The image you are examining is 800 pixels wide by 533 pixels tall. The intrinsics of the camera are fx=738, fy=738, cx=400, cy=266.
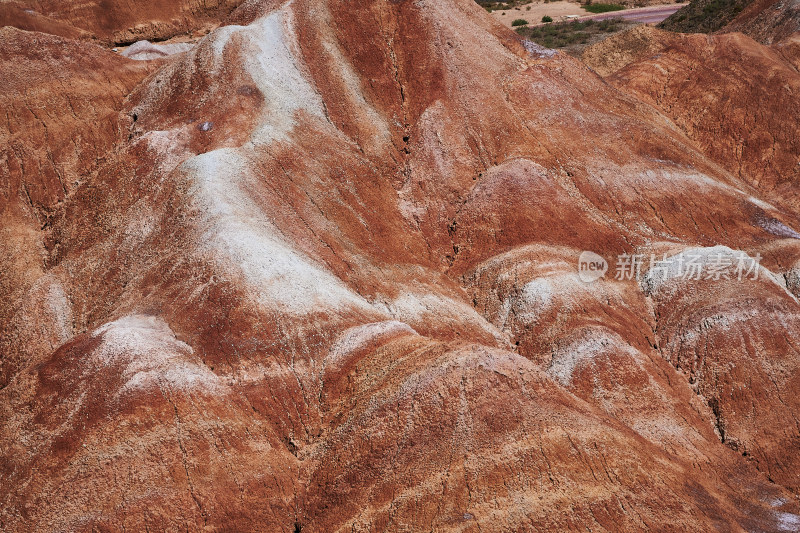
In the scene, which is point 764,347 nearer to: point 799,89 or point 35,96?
point 799,89

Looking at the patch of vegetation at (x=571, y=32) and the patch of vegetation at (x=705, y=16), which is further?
the patch of vegetation at (x=571, y=32)

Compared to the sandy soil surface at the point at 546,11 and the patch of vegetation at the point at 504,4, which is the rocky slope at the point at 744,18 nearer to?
the sandy soil surface at the point at 546,11

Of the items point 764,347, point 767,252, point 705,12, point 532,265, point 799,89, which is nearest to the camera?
point 764,347

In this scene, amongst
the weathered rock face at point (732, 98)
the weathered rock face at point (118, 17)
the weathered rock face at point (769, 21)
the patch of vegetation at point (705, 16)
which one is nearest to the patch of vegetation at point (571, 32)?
the patch of vegetation at point (705, 16)

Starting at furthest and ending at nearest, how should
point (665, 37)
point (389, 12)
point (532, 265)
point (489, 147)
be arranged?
point (665, 37) < point (389, 12) < point (489, 147) < point (532, 265)

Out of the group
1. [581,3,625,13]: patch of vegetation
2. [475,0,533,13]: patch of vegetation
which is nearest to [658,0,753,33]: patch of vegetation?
[581,3,625,13]: patch of vegetation

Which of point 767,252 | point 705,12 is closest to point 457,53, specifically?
point 767,252
